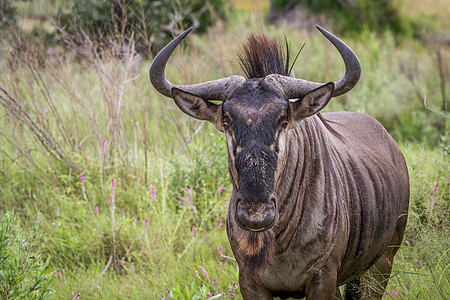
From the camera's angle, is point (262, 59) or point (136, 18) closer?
point (262, 59)

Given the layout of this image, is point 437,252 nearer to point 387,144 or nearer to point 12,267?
point 387,144

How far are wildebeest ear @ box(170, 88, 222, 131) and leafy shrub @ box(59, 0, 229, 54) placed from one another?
2.73 meters

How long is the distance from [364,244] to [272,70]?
1203 mm

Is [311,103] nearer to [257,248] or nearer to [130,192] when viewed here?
[257,248]

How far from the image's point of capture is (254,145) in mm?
2572

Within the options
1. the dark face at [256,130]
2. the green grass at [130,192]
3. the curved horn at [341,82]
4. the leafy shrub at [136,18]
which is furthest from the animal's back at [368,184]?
the leafy shrub at [136,18]

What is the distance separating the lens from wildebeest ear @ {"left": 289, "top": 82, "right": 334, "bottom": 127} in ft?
9.00

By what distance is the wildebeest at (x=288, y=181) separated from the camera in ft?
8.51

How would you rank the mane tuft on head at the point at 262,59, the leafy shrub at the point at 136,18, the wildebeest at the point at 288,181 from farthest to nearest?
1. the leafy shrub at the point at 136,18
2. the mane tuft on head at the point at 262,59
3. the wildebeest at the point at 288,181

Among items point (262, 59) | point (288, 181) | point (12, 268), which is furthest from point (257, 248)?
point (12, 268)

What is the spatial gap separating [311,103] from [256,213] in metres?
0.71

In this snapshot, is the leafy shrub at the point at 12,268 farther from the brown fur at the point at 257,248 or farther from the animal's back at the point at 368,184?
the animal's back at the point at 368,184

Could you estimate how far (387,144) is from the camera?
3.89 meters

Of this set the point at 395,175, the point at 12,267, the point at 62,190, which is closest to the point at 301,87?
the point at 395,175
